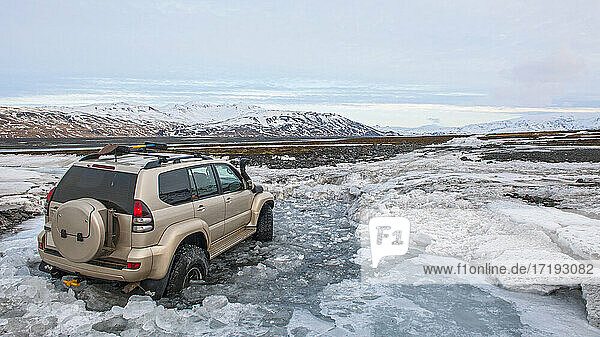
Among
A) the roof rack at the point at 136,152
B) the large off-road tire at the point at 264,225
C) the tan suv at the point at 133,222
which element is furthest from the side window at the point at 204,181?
the large off-road tire at the point at 264,225

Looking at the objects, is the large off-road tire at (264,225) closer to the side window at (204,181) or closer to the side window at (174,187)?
the side window at (204,181)

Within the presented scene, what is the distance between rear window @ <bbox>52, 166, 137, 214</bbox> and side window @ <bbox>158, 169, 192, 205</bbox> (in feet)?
1.41

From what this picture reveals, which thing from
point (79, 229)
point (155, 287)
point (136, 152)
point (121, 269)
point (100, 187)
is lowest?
point (155, 287)

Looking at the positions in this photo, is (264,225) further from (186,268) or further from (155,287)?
(155,287)

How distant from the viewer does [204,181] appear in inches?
267

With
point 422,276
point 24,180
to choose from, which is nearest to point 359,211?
point 422,276

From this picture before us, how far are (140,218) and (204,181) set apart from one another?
1636 millimetres

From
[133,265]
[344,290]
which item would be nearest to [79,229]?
[133,265]

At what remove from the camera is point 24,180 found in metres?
18.8

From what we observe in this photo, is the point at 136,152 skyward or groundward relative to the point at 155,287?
skyward

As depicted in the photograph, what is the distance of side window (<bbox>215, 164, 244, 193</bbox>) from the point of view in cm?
739

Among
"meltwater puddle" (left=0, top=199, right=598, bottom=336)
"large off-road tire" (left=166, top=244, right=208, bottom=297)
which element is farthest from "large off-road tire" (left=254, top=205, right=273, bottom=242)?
"large off-road tire" (left=166, top=244, right=208, bottom=297)

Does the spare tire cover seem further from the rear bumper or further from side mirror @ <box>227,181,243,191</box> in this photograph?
side mirror @ <box>227,181,243,191</box>

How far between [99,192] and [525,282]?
6.69 metres
